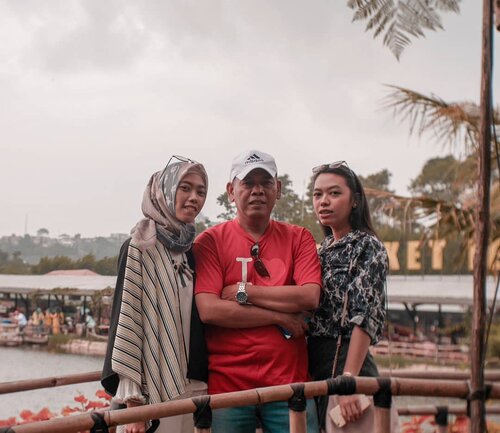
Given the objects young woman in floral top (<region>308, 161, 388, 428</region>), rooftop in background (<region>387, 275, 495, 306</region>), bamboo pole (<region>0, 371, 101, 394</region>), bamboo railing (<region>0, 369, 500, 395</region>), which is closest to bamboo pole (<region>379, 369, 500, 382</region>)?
bamboo railing (<region>0, 369, 500, 395</region>)

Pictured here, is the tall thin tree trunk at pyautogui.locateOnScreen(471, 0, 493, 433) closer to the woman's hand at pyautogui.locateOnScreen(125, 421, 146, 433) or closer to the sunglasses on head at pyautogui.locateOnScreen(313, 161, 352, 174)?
the sunglasses on head at pyautogui.locateOnScreen(313, 161, 352, 174)

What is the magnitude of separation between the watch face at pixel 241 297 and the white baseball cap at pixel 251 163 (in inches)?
10.1

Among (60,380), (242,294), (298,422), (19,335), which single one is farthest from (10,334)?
(298,422)

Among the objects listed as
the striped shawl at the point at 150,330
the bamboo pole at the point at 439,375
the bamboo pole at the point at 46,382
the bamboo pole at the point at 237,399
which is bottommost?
the bamboo pole at the point at 46,382

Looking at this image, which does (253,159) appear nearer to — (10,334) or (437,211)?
(437,211)

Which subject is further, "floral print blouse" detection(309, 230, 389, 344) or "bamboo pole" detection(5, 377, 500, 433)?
"floral print blouse" detection(309, 230, 389, 344)

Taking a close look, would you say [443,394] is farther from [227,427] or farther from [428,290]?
[428,290]

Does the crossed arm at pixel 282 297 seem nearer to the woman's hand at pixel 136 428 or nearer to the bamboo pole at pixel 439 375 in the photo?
the woman's hand at pixel 136 428

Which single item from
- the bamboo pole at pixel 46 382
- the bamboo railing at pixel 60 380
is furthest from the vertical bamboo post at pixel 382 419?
the bamboo pole at pixel 46 382

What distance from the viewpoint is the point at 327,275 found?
1.72 meters

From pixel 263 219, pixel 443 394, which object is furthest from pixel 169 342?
pixel 443 394

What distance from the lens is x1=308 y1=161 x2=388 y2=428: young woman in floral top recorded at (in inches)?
64.3

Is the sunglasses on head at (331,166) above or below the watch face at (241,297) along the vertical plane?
above

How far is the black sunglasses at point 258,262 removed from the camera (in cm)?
167
